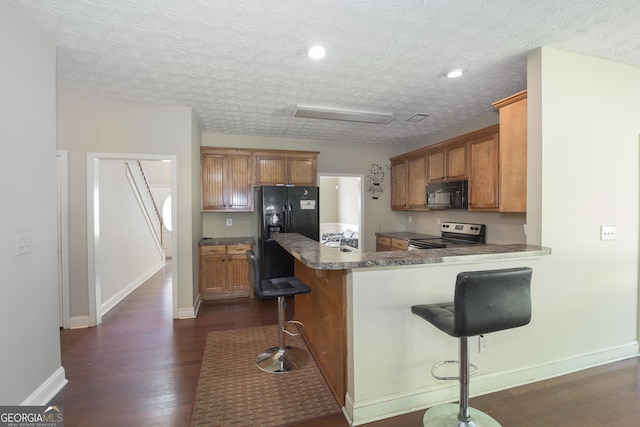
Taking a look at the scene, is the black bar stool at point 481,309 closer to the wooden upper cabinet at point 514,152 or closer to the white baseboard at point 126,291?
the wooden upper cabinet at point 514,152

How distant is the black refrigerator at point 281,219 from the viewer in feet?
14.0

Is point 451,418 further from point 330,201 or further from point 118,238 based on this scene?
point 330,201

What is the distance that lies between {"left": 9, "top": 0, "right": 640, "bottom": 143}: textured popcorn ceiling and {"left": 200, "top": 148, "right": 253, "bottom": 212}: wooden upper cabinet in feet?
3.98

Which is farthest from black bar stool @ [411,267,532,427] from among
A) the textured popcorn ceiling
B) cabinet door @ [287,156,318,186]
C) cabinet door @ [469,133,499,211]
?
cabinet door @ [287,156,318,186]

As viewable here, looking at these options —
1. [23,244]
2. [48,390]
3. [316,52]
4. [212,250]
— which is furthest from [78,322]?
[316,52]

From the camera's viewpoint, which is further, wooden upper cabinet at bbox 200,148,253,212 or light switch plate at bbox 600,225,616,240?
wooden upper cabinet at bbox 200,148,253,212

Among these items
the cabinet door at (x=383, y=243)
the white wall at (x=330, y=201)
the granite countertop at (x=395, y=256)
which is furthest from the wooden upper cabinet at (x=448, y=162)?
the white wall at (x=330, y=201)

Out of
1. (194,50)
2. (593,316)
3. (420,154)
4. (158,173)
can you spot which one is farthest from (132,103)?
(593,316)

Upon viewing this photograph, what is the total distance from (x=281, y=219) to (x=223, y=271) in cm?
119

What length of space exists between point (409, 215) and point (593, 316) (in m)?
3.40

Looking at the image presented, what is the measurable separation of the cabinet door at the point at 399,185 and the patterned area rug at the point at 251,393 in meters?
3.37

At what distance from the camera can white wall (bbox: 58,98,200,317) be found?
3.24 metres

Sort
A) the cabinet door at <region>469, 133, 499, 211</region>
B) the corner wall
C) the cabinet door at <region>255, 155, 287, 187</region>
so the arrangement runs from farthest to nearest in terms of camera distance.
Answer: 1. the cabinet door at <region>255, 155, 287, 187</region>
2. the cabinet door at <region>469, 133, 499, 211</region>
3. the corner wall

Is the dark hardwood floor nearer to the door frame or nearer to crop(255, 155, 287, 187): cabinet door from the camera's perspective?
Answer: the door frame
